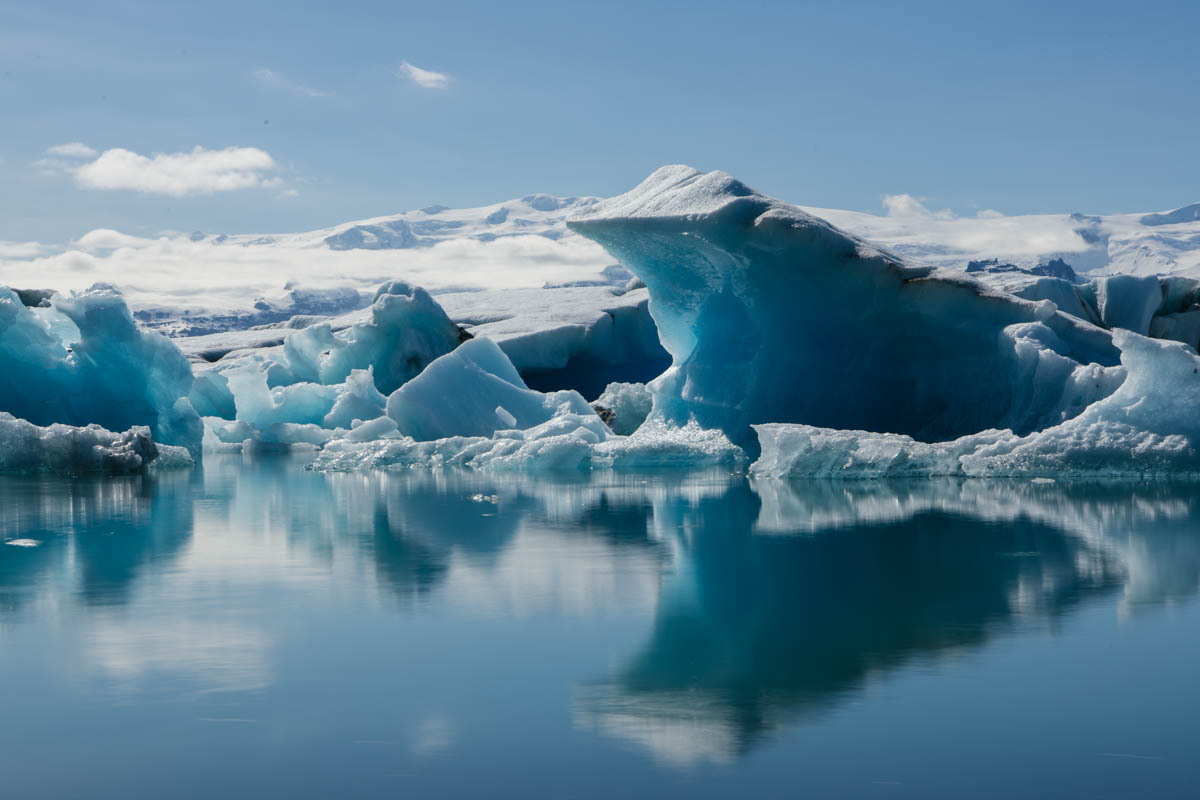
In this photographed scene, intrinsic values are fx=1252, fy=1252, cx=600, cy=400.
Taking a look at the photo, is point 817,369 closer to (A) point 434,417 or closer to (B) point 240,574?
(A) point 434,417

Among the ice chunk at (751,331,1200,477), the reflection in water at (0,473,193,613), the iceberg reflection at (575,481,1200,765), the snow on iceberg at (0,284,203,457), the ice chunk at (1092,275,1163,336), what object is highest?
the ice chunk at (1092,275,1163,336)

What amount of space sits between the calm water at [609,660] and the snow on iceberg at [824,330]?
152 inches

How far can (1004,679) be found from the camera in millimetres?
2502

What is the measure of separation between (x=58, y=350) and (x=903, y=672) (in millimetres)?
10941

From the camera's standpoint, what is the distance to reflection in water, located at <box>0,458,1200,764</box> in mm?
2602

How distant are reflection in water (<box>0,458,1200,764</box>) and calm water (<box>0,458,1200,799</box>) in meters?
0.02

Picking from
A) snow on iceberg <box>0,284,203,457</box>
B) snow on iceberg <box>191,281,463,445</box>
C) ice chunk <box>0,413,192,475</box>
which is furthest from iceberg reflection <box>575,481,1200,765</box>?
snow on iceberg <box>191,281,463,445</box>

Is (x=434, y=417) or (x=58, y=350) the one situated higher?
(x=58, y=350)

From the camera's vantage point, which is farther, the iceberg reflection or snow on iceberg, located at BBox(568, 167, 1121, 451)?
snow on iceberg, located at BBox(568, 167, 1121, 451)

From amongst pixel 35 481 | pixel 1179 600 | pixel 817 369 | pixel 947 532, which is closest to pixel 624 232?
pixel 817 369

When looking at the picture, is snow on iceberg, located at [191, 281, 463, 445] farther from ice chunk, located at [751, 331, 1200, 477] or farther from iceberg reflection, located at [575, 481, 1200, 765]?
iceberg reflection, located at [575, 481, 1200, 765]

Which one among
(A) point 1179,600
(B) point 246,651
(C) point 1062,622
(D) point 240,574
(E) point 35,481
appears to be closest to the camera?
(B) point 246,651

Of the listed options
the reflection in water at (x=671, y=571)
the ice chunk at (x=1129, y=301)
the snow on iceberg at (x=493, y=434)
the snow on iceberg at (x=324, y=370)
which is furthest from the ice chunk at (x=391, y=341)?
the ice chunk at (x=1129, y=301)

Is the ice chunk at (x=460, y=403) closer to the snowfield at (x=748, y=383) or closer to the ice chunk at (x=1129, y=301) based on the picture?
the snowfield at (x=748, y=383)
